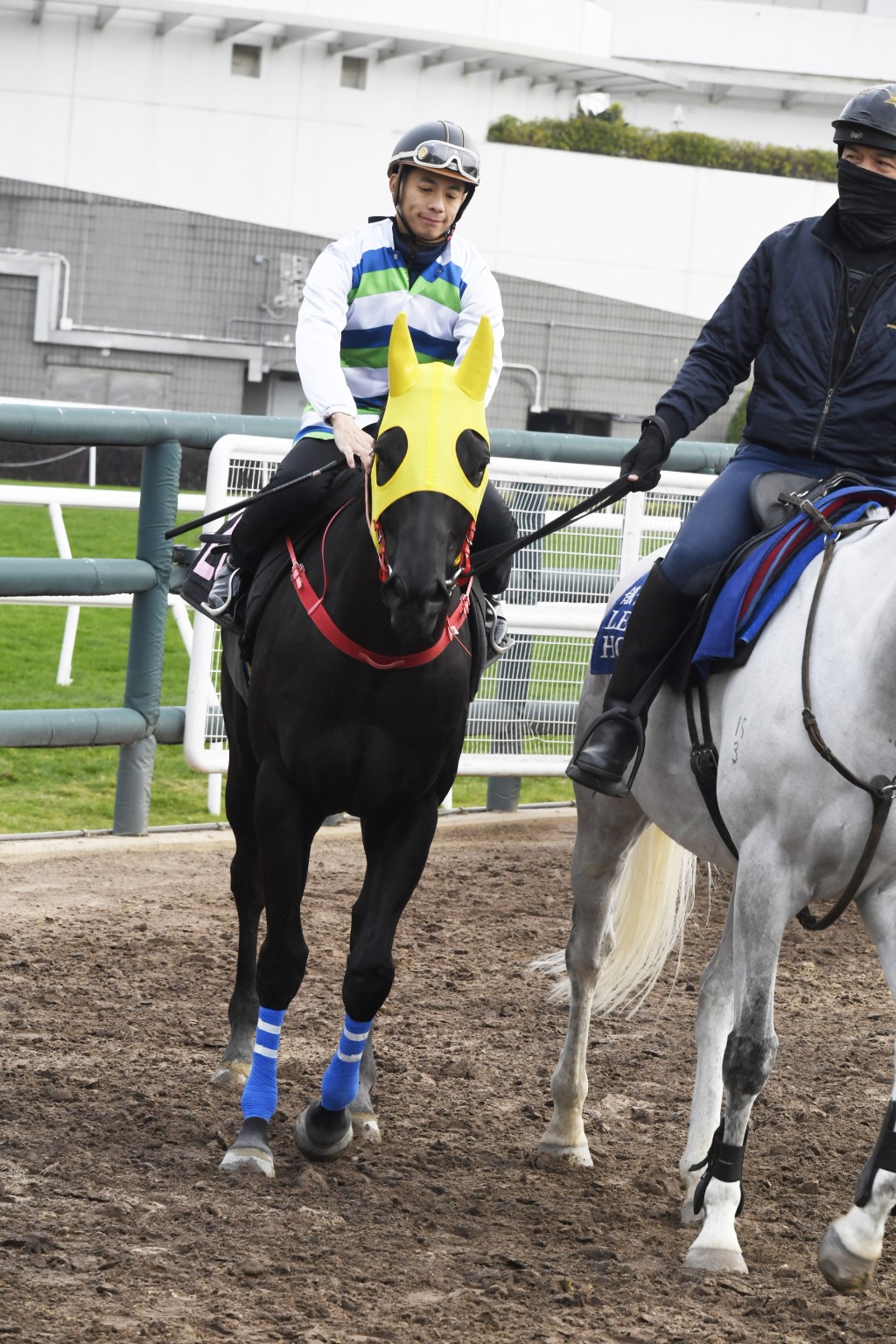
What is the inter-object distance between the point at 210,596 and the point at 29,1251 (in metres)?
1.95

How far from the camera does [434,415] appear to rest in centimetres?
365

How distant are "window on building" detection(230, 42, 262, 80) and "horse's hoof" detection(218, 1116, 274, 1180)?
2882 centimetres

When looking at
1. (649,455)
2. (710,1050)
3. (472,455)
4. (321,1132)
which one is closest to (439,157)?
(649,455)

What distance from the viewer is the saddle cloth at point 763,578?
12.8ft

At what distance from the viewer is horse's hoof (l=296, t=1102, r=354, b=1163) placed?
4262 millimetres

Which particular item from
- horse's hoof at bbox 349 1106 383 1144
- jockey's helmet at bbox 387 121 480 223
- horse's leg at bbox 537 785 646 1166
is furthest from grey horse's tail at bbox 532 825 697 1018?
jockey's helmet at bbox 387 121 480 223

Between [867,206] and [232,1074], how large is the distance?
2980mm

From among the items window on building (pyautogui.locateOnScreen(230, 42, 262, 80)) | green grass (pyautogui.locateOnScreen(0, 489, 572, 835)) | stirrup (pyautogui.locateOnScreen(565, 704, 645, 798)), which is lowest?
green grass (pyautogui.locateOnScreen(0, 489, 572, 835))

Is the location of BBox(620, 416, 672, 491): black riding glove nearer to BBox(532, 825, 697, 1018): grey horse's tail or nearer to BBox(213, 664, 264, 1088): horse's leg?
BBox(532, 825, 697, 1018): grey horse's tail

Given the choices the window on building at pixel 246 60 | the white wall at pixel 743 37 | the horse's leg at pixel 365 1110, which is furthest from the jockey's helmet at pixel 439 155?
the white wall at pixel 743 37

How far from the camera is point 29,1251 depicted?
3.49 metres

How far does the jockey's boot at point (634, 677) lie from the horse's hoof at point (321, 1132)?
111 centimetres

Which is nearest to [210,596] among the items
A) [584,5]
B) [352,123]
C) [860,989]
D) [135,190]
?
[860,989]

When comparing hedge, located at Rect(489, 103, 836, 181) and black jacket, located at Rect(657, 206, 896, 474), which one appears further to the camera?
hedge, located at Rect(489, 103, 836, 181)
